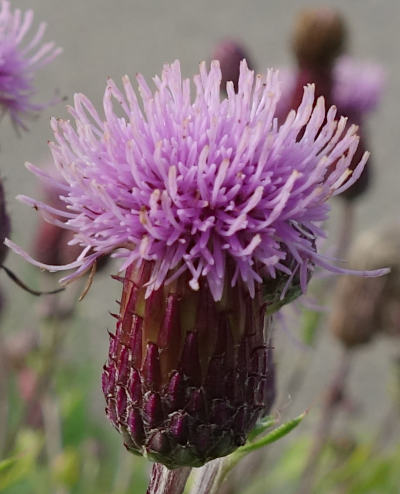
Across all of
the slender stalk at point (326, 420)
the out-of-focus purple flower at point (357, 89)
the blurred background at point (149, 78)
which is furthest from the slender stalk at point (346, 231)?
the blurred background at point (149, 78)

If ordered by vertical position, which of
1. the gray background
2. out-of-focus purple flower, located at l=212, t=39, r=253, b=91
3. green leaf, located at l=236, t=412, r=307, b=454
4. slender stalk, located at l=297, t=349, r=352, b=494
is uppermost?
the gray background

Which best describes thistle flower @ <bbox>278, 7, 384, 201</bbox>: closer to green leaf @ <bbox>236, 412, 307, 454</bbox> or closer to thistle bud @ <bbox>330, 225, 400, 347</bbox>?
thistle bud @ <bbox>330, 225, 400, 347</bbox>

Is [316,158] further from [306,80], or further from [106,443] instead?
[106,443]

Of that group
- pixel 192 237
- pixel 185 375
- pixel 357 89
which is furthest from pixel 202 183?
pixel 357 89

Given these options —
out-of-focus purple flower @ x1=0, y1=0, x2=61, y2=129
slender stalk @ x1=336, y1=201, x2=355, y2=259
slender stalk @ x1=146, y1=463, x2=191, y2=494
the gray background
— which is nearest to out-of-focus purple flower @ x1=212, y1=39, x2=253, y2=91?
slender stalk @ x1=336, y1=201, x2=355, y2=259

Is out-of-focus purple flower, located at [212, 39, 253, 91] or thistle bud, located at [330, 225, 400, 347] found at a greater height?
out-of-focus purple flower, located at [212, 39, 253, 91]
